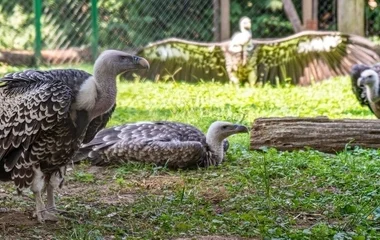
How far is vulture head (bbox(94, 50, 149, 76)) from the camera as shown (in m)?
5.50

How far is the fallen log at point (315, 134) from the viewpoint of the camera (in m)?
7.76

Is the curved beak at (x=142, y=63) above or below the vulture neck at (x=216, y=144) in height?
above

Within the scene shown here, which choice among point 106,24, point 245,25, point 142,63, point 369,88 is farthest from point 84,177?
point 106,24

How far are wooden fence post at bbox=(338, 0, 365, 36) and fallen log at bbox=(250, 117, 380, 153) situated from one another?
6797mm

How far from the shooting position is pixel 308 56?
13641 mm

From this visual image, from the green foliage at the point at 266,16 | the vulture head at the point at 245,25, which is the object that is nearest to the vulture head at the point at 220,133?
the vulture head at the point at 245,25

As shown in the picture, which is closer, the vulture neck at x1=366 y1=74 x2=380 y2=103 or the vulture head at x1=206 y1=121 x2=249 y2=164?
the vulture head at x1=206 y1=121 x2=249 y2=164

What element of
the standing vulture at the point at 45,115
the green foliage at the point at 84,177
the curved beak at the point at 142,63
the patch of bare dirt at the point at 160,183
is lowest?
the patch of bare dirt at the point at 160,183

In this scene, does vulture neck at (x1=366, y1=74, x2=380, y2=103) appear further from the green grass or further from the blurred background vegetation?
the blurred background vegetation

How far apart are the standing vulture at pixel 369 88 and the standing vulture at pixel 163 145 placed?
2848 millimetres

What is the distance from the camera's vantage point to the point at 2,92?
215 inches

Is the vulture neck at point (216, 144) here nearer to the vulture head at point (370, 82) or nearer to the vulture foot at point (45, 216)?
the vulture foot at point (45, 216)

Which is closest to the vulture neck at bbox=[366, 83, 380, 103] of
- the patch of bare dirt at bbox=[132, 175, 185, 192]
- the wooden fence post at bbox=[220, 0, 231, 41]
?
the patch of bare dirt at bbox=[132, 175, 185, 192]

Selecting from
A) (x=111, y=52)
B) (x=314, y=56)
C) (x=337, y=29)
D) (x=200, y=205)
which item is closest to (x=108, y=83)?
(x=111, y=52)
